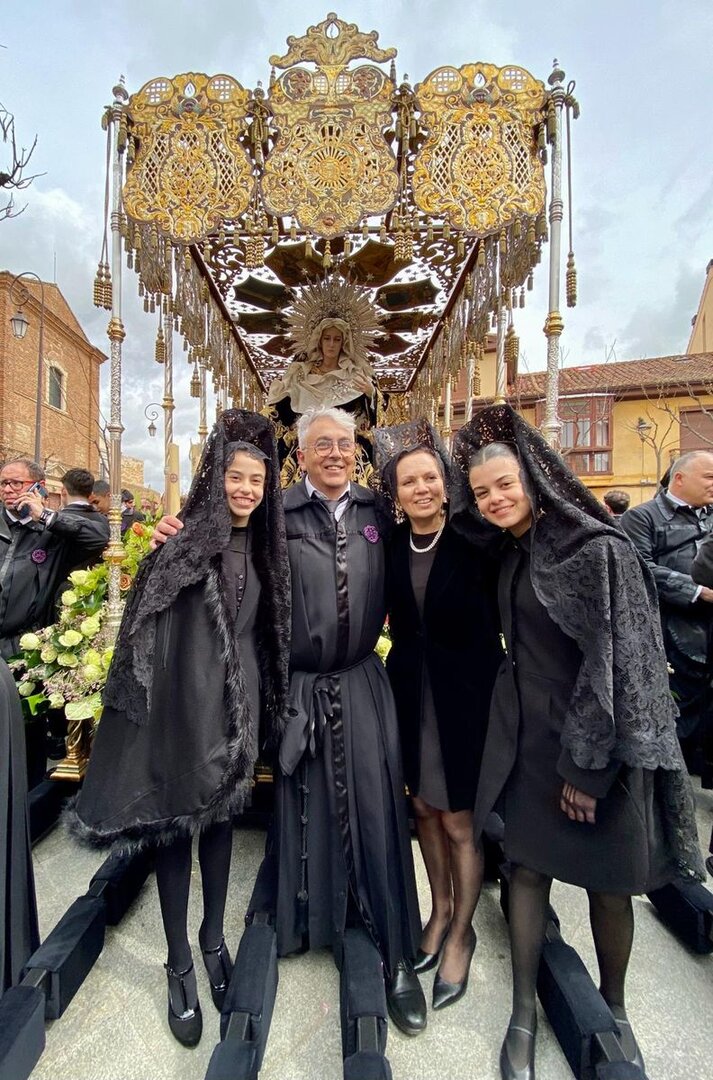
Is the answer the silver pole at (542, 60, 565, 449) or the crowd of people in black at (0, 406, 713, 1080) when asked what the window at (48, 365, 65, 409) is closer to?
the silver pole at (542, 60, 565, 449)

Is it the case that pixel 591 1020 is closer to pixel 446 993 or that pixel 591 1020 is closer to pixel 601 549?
pixel 446 993

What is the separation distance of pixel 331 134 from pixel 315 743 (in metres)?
3.95

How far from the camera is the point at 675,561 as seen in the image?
337 cm

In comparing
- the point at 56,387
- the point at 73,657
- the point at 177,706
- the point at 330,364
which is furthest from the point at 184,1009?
the point at 56,387

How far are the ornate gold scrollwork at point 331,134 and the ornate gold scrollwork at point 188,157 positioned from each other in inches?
9.5

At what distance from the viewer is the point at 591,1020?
1.54 meters

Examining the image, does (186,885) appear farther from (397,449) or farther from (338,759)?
(397,449)

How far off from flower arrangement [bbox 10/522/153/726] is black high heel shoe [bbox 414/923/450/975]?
208 centimetres

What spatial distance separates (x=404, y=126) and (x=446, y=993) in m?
5.01

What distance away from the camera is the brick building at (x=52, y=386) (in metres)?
20.5

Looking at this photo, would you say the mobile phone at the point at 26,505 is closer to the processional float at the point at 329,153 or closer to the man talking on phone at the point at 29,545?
the man talking on phone at the point at 29,545

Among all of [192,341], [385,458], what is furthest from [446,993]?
Result: [192,341]

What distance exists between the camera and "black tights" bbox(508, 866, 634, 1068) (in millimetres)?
1583

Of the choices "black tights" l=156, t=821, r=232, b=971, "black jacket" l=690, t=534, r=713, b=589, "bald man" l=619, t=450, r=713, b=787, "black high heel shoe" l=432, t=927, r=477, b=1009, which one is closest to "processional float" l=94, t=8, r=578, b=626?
"bald man" l=619, t=450, r=713, b=787
